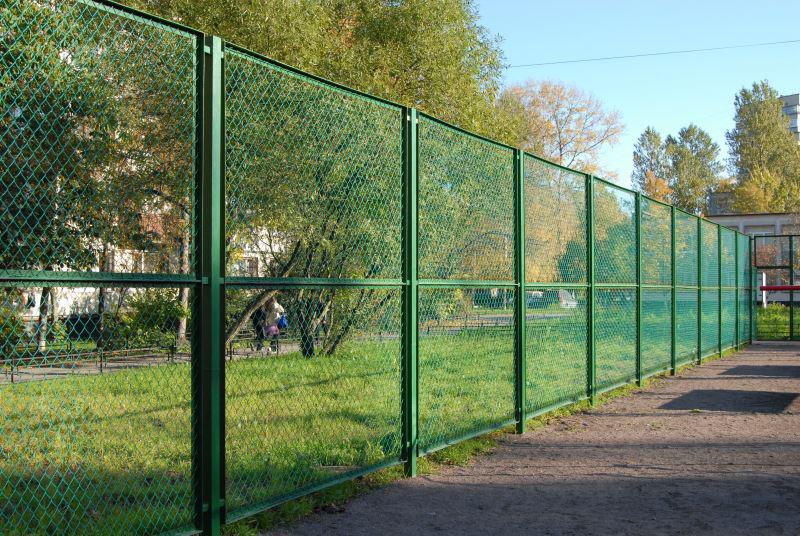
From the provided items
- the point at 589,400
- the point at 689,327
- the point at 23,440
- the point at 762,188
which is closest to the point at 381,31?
the point at 689,327

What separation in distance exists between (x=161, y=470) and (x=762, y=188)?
6434 centimetres

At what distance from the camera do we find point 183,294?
4.63m

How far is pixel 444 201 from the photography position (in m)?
6.57

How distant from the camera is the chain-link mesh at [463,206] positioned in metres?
6.26

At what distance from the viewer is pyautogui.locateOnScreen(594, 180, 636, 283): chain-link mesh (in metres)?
9.66

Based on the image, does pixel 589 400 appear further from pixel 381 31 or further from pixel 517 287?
pixel 381 31

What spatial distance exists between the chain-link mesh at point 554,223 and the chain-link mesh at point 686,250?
4280 millimetres

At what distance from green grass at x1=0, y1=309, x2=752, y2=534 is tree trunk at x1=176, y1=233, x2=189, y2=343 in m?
0.25

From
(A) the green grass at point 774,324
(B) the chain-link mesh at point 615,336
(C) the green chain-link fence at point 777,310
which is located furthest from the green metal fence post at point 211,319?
(A) the green grass at point 774,324

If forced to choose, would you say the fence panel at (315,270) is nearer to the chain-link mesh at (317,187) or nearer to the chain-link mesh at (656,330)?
the chain-link mesh at (317,187)

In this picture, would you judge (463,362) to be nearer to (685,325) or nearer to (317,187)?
(317,187)

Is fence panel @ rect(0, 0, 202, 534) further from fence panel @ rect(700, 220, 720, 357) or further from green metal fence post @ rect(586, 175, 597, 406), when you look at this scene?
fence panel @ rect(700, 220, 720, 357)

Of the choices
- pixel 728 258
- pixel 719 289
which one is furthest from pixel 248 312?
pixel 728 258

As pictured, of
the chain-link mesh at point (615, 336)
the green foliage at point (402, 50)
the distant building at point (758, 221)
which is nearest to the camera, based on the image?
the chain-link mesh at point (615, 336)
